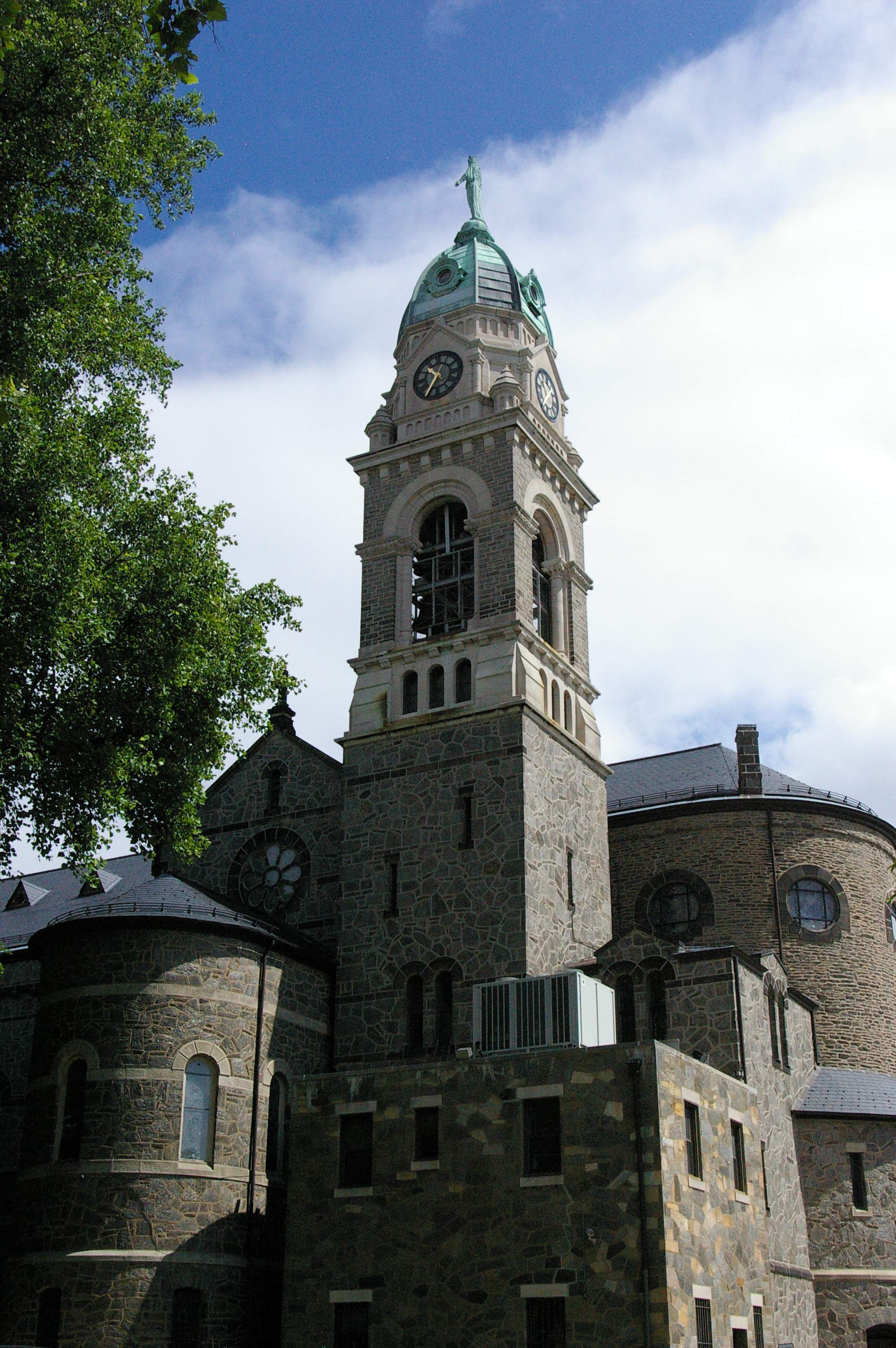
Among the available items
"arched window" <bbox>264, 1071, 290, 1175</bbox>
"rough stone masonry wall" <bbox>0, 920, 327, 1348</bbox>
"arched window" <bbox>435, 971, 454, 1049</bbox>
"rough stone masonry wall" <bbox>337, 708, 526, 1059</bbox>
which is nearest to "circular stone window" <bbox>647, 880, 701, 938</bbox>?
"rough stone masonry wall" <bbox>337, 708, 526, 1059</bbox>

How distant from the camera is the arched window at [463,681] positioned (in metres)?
33.1

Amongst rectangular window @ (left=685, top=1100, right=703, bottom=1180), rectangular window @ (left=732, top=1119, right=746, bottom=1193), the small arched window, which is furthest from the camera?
the small arched window

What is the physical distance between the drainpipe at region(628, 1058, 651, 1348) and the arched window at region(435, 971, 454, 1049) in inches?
278

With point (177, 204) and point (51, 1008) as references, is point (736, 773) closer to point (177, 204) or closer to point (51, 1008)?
point (51, 1008)

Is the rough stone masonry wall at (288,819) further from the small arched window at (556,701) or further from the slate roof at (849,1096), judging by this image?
the slate roof at (849,1096)

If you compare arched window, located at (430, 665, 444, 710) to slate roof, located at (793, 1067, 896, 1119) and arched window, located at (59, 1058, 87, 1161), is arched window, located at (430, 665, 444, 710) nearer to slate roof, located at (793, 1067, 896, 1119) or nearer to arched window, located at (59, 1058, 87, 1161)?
arched window, located at (59, 1058, 87, 1161)

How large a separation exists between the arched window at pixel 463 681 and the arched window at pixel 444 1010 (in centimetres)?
665

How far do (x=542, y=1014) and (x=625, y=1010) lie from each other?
13.5ft

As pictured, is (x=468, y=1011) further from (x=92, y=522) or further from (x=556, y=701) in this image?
(x=92, y=522)

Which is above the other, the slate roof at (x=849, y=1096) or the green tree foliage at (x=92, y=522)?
the green tree foliage at (x=92, y=522)

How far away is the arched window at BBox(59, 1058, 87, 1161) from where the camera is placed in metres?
27.0

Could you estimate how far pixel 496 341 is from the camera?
38.2m

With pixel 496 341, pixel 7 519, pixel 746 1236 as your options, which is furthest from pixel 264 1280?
pixel 496 341

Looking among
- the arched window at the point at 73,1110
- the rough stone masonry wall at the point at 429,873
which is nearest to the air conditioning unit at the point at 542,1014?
the rough stone masonry wall at the point at 429,873
